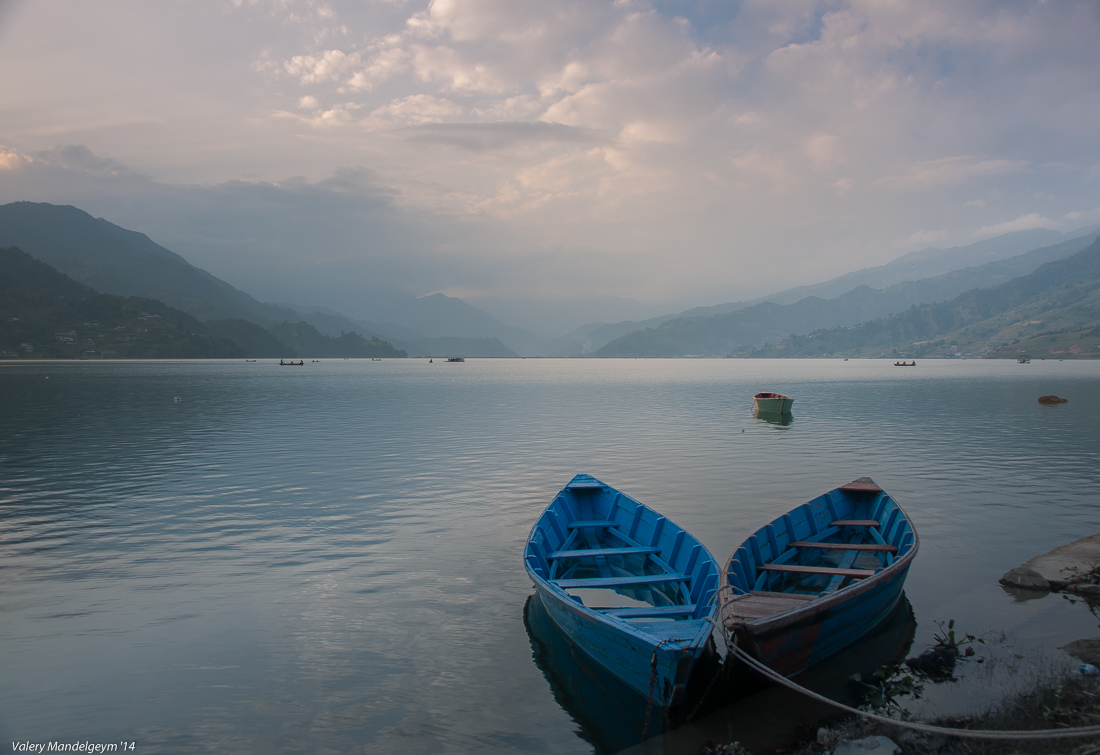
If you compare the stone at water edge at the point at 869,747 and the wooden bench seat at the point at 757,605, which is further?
the wooden bench seat at the point at 757,605

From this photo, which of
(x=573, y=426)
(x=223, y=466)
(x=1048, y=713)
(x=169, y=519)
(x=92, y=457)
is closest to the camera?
(x=1048, y=713)

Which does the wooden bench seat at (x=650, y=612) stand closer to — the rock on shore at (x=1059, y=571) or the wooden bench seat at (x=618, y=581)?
the wooden bench seat at (x=618, y=581)

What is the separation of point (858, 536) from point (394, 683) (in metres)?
13.0

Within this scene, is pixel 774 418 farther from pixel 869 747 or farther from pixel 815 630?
pixel 869 747

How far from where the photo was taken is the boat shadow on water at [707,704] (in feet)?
30.0

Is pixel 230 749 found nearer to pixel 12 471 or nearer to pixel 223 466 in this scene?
pixel 223 466

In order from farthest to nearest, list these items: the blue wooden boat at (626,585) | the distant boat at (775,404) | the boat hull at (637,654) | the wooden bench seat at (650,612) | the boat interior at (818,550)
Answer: the distant boat at (775,404), the boat interior at (818,550), the wooden bench seat at (650,612), the blue wooden boat at (626,585), the boat hull at (637,654)

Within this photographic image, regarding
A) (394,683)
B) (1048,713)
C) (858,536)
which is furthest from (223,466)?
(1048,713)

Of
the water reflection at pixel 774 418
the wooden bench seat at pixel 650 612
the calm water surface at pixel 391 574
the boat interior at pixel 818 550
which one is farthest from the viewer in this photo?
the water reflection at pixel 774 418

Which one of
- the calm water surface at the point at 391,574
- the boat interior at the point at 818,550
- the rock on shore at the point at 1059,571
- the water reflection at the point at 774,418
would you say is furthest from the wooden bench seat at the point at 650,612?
the water reflection at the point at 774,418

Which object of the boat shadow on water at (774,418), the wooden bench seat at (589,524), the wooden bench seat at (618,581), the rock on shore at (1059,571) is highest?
the wooden bench seat at (589,524)

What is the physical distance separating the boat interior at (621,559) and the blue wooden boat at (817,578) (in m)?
1.07

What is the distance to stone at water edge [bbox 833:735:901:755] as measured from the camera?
7.62 m

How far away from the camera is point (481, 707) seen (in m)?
10.1
